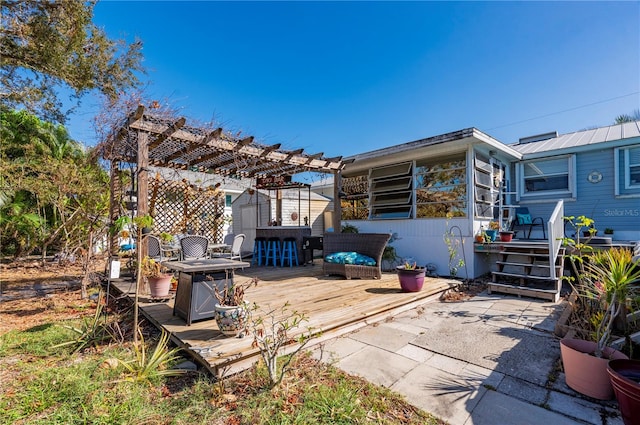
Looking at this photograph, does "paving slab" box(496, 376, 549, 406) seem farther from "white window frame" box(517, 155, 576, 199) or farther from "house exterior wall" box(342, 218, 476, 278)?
"white window frame" box(517, 155, 576, 199)

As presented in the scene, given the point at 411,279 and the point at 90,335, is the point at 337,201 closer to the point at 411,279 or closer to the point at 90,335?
the point at 411,279

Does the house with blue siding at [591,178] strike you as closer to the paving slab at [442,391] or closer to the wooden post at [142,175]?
the paving slab at [442,391]

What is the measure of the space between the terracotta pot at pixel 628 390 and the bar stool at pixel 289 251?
21.4ft

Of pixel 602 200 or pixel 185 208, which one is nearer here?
pixel 602 200

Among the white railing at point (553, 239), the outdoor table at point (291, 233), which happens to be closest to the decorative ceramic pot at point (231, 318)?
the white railing at point (553, 239)

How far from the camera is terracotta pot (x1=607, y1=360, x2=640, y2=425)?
66.6 inches

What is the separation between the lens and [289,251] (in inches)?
311

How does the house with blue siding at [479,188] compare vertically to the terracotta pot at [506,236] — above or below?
above

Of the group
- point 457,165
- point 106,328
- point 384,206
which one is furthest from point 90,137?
point 457,165

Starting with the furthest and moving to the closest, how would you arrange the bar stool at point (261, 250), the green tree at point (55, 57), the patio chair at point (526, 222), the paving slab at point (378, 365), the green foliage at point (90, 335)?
the bar stool at point (261, 250) < the patio chair at point (526, 222) < the green tree at point (55, 57) < the green foliage at point (90, 335) < the paving slab at point (378, 365)

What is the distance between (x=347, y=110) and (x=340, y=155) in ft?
19.8

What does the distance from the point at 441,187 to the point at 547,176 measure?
3.40m

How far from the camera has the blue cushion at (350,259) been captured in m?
6.00

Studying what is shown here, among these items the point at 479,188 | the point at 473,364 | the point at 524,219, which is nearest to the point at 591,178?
the point at 524,219
